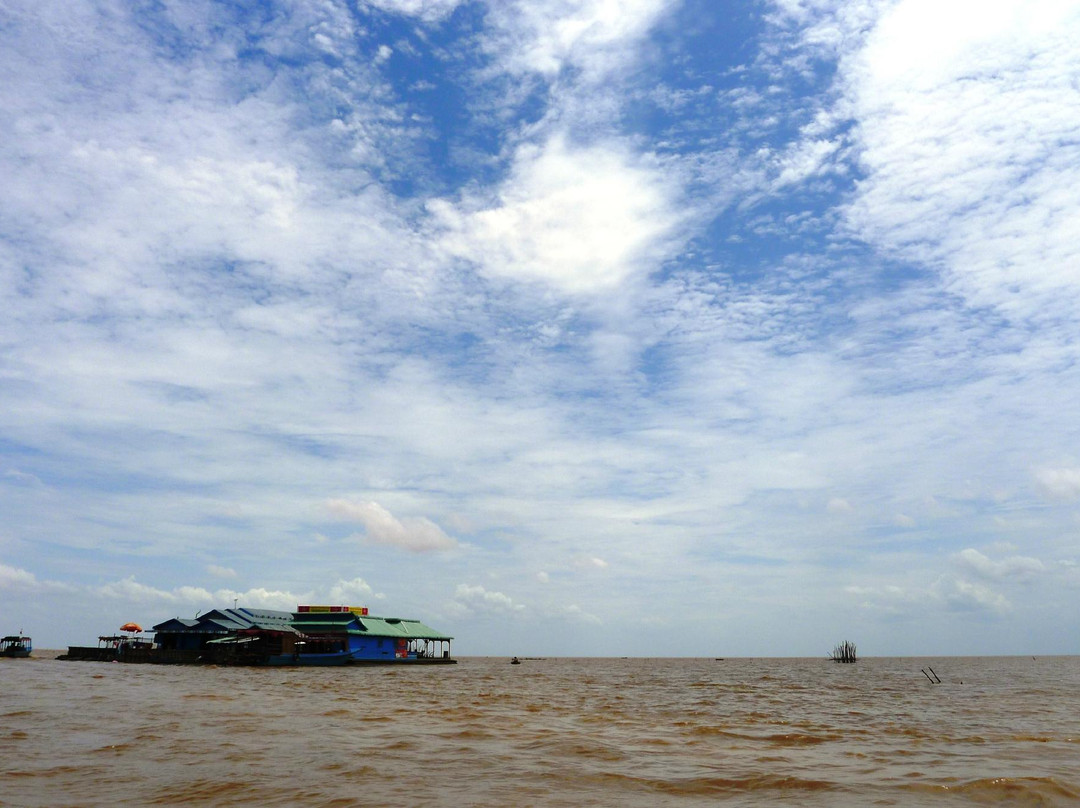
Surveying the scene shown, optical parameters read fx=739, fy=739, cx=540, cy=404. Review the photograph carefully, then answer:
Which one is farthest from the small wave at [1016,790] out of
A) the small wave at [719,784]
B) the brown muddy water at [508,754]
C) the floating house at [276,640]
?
the floating house at [276,640]

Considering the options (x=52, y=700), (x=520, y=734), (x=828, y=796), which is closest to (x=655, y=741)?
(x=520, y=734)

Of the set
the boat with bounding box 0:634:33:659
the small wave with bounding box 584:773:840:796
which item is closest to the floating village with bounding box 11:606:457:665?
the boat with bounding box 0:634:33:659

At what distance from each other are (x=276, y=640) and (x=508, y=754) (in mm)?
60895

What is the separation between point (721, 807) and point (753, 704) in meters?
26.4

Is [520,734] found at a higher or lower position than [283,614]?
lower

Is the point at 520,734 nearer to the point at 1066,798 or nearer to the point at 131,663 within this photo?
the point at 1066,798

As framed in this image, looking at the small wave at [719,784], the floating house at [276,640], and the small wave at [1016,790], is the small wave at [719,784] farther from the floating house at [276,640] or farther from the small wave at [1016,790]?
the floating house at [276,640]

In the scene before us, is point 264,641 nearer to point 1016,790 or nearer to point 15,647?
point 15,647

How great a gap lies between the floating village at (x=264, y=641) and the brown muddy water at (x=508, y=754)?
3931cm

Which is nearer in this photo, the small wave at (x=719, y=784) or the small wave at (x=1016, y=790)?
the small wave at (x=1016, y=790)

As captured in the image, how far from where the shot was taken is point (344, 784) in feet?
44.0

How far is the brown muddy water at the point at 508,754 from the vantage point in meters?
12.9

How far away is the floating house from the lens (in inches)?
2749

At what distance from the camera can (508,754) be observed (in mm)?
17297
